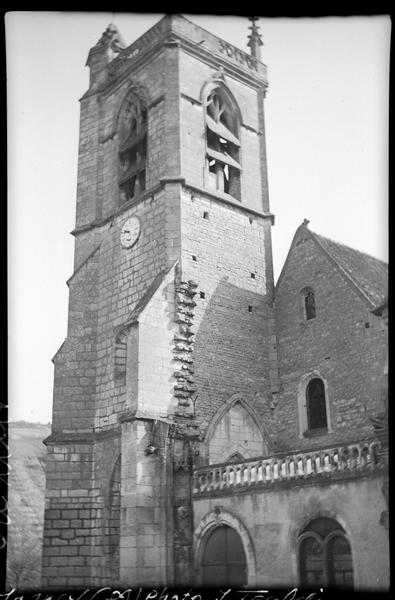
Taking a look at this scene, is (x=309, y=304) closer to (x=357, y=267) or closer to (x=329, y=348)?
(x=329, y=348)

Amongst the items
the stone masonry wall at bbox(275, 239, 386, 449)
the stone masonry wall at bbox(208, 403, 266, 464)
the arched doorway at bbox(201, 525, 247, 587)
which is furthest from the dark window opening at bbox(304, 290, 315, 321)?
the arched doorway at bbox(201, 525, 247, 587)

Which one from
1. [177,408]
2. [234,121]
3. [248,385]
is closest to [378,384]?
[248,385]

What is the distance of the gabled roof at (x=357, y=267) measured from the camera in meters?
17.8

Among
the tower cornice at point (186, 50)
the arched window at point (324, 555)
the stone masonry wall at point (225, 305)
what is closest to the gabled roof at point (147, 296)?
the stone masonry wall at point (225, 305)

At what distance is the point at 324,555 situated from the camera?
42.0 ft

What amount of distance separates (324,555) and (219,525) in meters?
2.73

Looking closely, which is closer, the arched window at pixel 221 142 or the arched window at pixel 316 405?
the arched window at pixel 316 405

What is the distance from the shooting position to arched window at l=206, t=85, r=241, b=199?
805 inches

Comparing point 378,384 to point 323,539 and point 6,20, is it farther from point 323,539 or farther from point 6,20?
point 6,20

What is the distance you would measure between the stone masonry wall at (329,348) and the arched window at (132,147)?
5021 millimetres

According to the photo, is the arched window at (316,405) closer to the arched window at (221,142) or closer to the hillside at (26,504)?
the arched window at (221,142)

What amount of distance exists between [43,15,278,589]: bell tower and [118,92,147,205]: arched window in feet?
0.15

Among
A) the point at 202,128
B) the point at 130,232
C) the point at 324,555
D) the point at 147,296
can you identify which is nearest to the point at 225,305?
the point at 147,296

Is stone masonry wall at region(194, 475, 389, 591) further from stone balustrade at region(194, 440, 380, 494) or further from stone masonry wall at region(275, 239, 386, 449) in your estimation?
stone masonry wall at region(275, 239, 386, 449)
